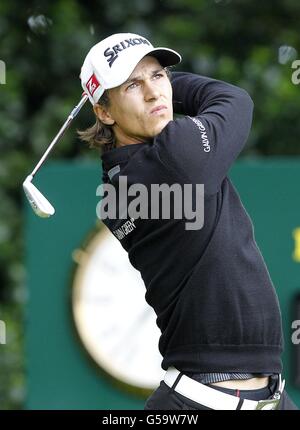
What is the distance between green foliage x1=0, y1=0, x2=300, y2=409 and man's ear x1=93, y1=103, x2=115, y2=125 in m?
3.06

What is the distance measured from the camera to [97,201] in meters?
5.15

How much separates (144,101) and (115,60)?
0.39 feet

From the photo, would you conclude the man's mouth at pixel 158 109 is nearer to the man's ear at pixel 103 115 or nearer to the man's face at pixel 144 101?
the man's face at pixel 144 101

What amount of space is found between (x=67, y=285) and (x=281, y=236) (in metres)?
0.85

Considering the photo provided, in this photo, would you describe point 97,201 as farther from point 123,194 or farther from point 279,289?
point 123,194

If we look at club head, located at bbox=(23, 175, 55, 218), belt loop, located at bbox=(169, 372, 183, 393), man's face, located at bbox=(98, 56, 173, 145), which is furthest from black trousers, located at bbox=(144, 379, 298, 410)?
man's face, located at bbox=(98, 56, 173, 145)

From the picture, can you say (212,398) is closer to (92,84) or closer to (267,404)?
(267,404)

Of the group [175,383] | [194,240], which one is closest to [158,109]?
[194,240]

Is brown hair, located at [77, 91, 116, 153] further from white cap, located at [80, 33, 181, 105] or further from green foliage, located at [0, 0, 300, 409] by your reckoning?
green foliage, located at [0, 0, 300, 409]

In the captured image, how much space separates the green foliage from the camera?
21.0 ft

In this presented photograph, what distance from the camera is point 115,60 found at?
3.14m

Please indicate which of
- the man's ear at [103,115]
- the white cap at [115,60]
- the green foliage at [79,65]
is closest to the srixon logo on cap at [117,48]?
the white cap at [115,60]
